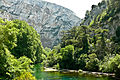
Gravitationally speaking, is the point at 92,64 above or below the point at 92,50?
below

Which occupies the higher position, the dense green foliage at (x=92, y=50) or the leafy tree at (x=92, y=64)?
the dense green foliage at (x=92, y=50)

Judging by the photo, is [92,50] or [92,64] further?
[92,50]

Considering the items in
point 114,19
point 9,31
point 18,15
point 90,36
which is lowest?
point 9,31

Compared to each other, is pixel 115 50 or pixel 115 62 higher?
pixel 115 50

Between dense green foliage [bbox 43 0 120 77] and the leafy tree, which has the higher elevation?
dense green foliage [bbox 43 0 120 77]

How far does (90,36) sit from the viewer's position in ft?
236

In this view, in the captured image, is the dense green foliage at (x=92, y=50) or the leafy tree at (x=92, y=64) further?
the dense green foliage at (x=92, y=50)

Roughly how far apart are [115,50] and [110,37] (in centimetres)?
1372

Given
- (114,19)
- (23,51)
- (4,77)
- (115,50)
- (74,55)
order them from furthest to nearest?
1. (114,19)
2. (74,55)
3. (115,50)
4. (23,51)
5. (4,77)

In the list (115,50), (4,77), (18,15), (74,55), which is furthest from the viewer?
(18,15)

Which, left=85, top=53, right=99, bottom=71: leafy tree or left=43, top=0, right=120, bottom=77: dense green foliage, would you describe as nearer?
left=85, top=53, right=99, bottom=71: leafy tree

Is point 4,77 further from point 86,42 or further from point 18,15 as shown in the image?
point 18,15

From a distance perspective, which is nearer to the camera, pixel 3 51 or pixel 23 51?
pixel 3 51

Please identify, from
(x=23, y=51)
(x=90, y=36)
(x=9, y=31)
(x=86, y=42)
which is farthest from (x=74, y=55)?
(x=9, y=31)
